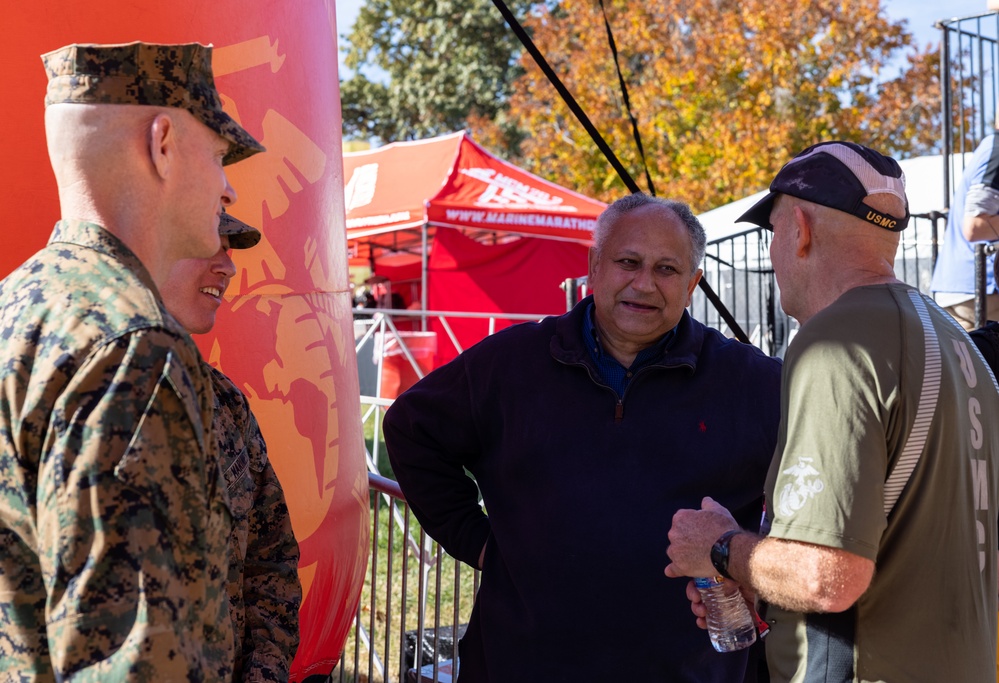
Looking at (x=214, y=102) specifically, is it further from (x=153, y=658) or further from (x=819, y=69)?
(x=819, y=69)

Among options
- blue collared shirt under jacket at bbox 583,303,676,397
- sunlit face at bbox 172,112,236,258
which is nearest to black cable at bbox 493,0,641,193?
blue collared shirt under jacket at bbox 583,303,676,397

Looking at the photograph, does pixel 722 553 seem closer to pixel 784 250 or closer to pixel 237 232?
pixel 784 250

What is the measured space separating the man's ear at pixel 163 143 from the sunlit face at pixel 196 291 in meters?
0.75

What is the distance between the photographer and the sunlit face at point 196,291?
7.25 feet

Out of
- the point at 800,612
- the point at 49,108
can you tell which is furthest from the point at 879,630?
the point at 49,108

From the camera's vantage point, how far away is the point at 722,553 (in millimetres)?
1995

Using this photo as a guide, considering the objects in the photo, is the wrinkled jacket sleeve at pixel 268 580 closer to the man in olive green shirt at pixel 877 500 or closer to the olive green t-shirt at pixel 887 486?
the man in olive green shirt at pixel 877 500

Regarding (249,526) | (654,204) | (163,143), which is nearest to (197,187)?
(163,143)

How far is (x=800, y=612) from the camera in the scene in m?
1.90

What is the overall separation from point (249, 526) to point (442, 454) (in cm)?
83

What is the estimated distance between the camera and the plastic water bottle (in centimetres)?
212

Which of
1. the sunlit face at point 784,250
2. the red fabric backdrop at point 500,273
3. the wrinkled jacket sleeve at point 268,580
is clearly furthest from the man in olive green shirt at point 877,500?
the red fabric backdrop at point 500,273

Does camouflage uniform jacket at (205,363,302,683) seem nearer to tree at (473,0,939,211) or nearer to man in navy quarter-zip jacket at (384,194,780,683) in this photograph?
man in navy quarter-zip jacket at (384,194,780,683)

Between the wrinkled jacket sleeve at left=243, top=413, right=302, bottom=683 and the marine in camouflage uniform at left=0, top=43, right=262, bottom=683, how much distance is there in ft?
2.23
